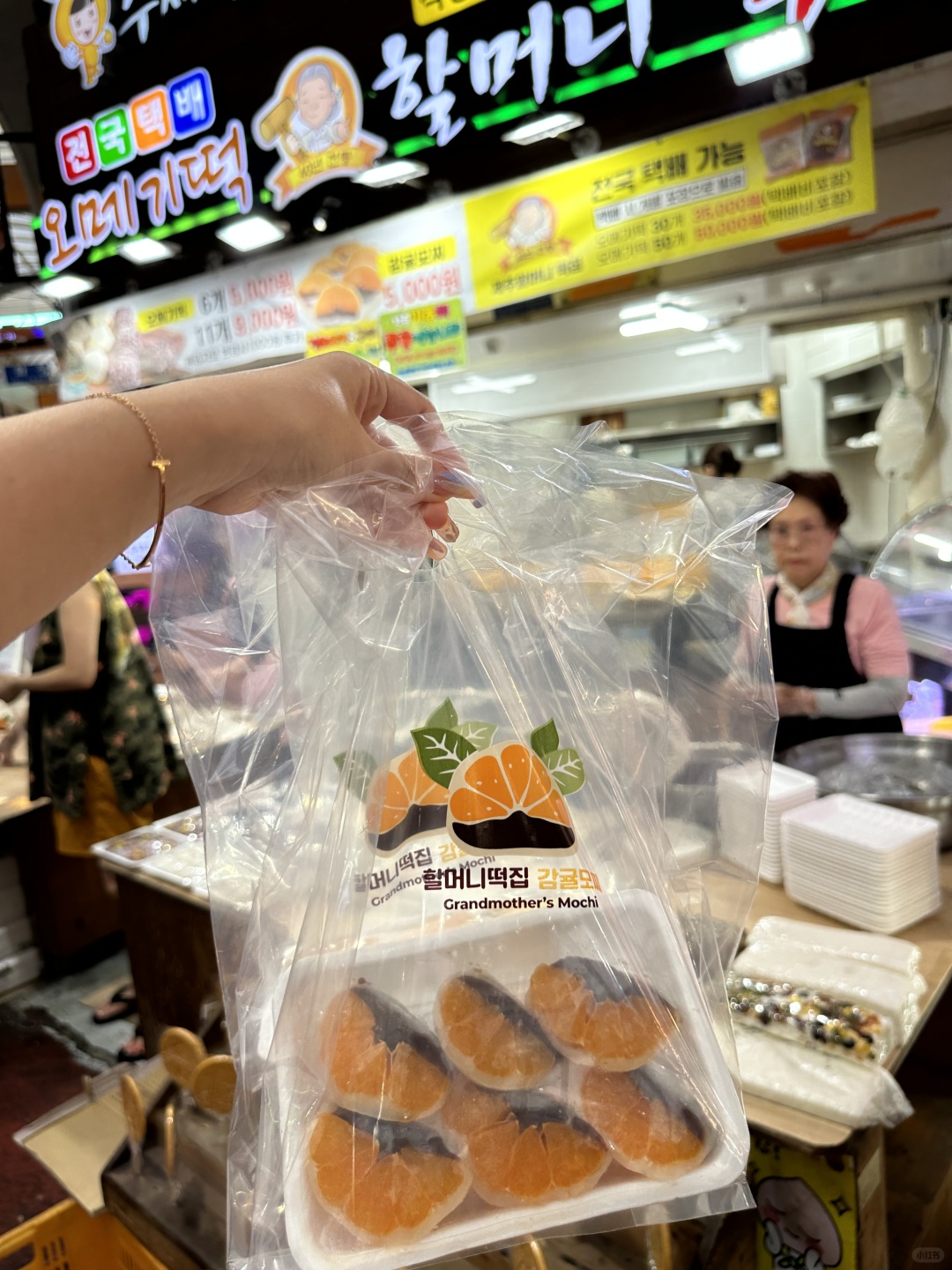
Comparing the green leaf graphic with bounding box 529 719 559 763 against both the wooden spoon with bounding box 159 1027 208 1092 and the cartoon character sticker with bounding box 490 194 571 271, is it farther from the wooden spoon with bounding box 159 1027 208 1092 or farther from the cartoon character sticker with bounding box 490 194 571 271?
the cartoon character sticker with bounding box 490 194 571 271

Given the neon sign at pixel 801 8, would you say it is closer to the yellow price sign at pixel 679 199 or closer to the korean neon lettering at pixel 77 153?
the yellow price sign at pixel 679 199

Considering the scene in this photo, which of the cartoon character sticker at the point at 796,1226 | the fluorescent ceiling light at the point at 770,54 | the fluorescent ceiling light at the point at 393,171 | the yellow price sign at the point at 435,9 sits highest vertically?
the yellow price sign at the point at 435,9

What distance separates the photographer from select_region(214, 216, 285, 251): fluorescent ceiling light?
3.81m

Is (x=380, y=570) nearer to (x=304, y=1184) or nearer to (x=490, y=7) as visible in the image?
(x=304, y=1184)

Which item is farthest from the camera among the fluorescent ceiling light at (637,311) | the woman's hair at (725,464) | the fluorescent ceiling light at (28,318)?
the fluorescent ceiling light at (28,318)

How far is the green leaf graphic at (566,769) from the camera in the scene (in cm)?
74

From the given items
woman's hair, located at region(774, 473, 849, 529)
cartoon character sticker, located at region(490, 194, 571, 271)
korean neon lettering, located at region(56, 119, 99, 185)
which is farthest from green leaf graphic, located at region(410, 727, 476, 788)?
korean neon lettering, located at region(56, 119, 99, 185)

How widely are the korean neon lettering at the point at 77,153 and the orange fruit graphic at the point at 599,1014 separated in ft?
16.4

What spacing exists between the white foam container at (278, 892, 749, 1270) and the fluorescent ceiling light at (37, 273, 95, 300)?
196 inches

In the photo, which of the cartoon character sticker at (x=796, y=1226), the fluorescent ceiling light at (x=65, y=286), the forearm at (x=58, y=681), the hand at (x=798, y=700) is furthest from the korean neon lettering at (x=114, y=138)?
the cartoon character sticker at (x=796, y=1226)

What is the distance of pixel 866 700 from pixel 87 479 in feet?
8.95

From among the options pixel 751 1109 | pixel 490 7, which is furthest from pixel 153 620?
pixel 490 7

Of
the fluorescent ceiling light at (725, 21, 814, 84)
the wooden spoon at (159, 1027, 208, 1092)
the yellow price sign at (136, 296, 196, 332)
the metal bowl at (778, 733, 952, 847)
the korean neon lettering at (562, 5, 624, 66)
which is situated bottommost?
the metal bowl at (778, 733, 952, 847)

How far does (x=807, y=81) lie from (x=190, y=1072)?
3094mm
